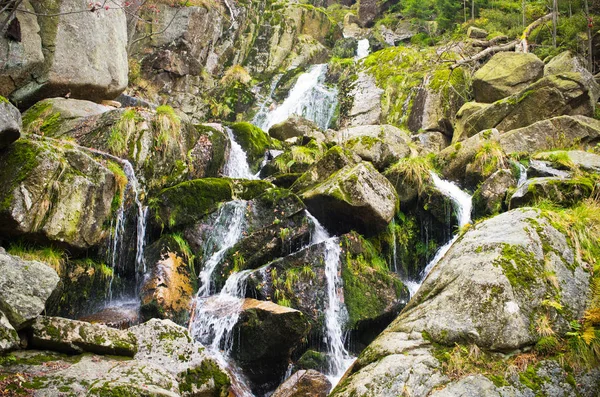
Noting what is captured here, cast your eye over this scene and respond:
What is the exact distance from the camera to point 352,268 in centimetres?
822

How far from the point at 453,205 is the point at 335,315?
3950 mm

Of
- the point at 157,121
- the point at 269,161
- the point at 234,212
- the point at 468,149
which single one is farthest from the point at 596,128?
the point at 157,121

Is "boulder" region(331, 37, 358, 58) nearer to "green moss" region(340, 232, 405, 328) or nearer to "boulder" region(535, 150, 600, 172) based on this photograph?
"boulder" region(535, 150, 600, 172)

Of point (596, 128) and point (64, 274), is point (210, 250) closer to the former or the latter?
point (64, 274)

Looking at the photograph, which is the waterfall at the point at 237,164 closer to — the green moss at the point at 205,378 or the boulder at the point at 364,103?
the boulder at the point at 364,103

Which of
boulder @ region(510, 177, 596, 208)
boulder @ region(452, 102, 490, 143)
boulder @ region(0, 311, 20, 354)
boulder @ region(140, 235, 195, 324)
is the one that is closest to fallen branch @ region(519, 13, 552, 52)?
boulder @ region(452, 102, 490, 143)

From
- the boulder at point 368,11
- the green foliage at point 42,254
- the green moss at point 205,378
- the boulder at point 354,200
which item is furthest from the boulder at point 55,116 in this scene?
the boulder at point 368,11

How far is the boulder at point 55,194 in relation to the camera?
6.31 meters

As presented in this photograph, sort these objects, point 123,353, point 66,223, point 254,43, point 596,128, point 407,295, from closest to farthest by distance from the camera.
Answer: point 123,353 → point 66,223 → point 407,295 → point 596,128 → point 254,43

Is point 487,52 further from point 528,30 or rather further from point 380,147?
point 380,147

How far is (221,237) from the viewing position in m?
8.55

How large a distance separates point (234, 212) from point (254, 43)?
16463 millimetres

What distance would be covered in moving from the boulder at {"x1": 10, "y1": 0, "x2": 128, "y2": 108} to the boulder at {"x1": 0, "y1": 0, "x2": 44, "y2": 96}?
0.08 metres

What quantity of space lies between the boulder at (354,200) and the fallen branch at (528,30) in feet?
40.7
